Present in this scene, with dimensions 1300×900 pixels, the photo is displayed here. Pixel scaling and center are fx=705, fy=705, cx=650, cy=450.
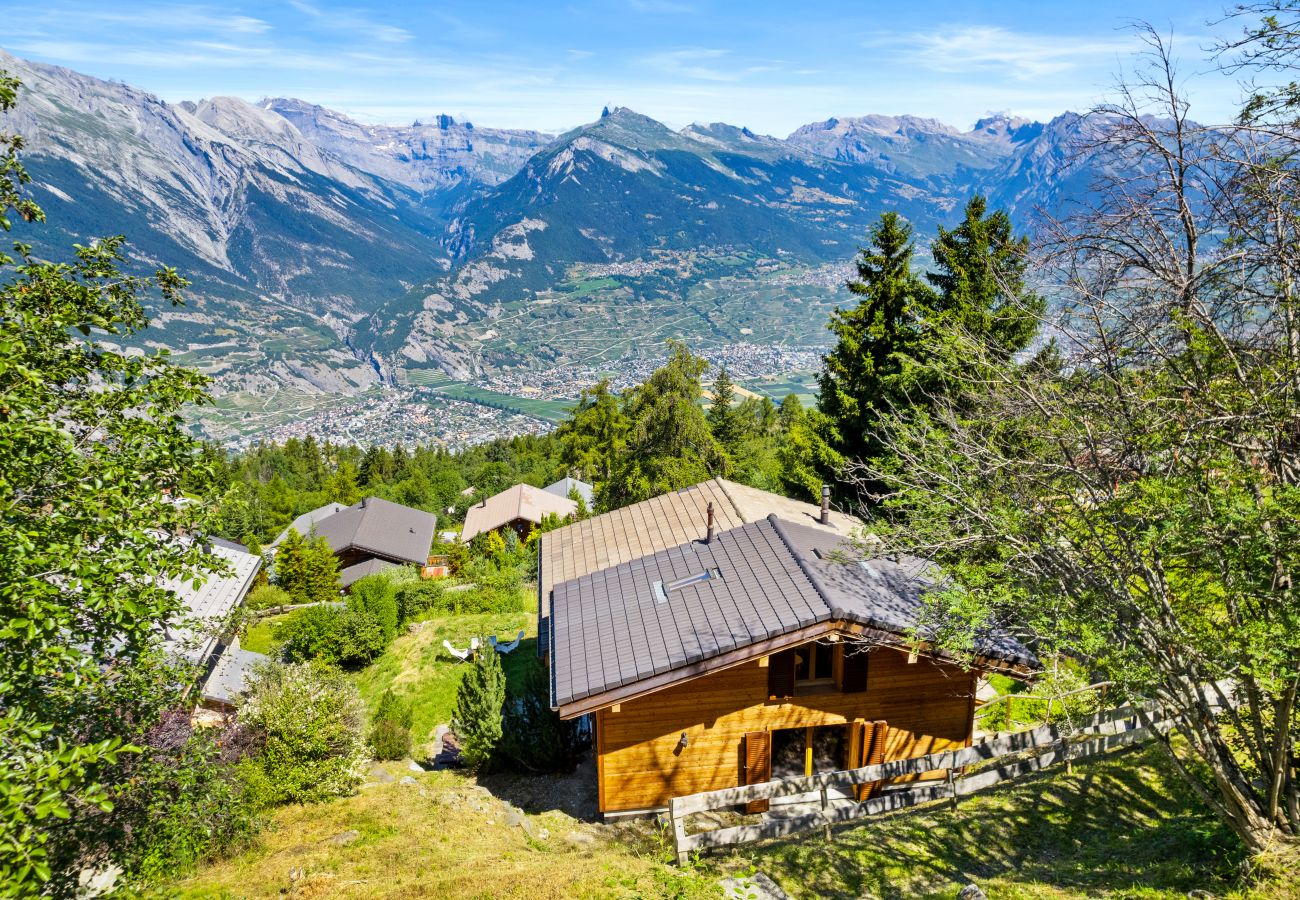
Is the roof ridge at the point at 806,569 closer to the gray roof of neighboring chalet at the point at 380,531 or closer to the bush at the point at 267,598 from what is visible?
the bush at the point at 267,598

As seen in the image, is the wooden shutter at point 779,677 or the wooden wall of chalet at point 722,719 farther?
the wooden shutter at point 779,677

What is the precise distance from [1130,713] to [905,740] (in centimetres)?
409

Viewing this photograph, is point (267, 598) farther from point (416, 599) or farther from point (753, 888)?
point (753, 888)

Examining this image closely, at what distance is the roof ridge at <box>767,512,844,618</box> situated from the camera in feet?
43.1

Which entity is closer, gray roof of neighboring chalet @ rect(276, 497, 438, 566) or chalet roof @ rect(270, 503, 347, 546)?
gray roof of neighboring chalet @ rect(276, 497, 438, 566)

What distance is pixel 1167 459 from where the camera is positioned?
8523mm

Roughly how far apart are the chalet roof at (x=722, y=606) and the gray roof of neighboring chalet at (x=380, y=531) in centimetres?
3569

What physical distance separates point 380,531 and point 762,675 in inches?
1712

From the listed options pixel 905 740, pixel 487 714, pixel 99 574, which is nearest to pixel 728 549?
pixel 905 740

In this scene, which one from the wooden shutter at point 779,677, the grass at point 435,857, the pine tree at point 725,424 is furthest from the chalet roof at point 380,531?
the wooden shutter at point 779,677

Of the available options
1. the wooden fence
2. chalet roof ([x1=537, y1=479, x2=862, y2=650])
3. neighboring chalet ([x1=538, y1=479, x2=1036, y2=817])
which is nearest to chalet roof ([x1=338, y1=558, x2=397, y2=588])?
chalet roof ([x1=537, y1=479, x2=862, y2=650])

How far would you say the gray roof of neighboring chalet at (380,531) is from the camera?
4950 centimetres

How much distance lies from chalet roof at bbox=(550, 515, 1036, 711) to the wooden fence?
1.48 meters

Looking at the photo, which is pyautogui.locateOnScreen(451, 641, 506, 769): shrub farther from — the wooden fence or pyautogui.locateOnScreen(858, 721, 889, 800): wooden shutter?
pyautogui.locateOnScreen(858, 721, 889, 800): wooden shutter
